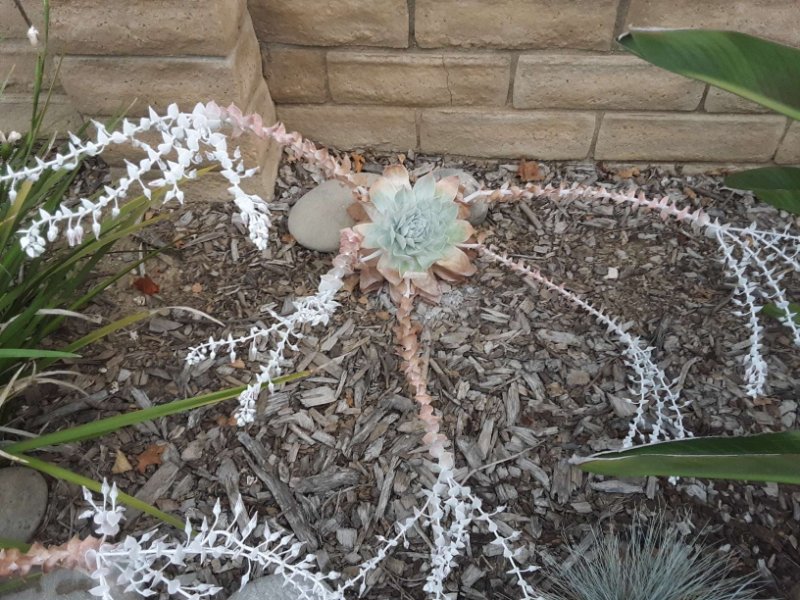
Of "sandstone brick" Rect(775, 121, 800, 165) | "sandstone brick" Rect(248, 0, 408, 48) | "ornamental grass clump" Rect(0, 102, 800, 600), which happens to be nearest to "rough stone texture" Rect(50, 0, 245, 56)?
"sandstone brick" Rect(248, 0, 408, 48)

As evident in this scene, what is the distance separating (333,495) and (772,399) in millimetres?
867

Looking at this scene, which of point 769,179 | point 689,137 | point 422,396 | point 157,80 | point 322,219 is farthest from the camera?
point 689,137

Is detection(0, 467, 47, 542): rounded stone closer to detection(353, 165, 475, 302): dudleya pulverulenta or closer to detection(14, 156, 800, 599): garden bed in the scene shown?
detection(14, 156, 800, 599): garden bed

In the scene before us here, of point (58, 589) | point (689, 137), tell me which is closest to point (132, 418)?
point (58, 589)

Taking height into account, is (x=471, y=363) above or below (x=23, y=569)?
below

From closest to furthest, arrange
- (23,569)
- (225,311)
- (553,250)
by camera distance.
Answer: (23,569), (225,311), (553,250)

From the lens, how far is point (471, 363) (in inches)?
50.5

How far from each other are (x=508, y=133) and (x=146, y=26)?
2.85 feet

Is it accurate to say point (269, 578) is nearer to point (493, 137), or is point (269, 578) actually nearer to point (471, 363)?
point (471, 363)

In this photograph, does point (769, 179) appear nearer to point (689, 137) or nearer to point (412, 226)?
point (689, 137)

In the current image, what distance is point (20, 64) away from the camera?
1603 mm

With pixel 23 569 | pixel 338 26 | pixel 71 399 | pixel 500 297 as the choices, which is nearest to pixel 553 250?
pixel 500 297

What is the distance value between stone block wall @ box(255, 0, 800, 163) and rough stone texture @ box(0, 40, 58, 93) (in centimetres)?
60

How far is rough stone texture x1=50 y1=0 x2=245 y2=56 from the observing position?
4.05ft
